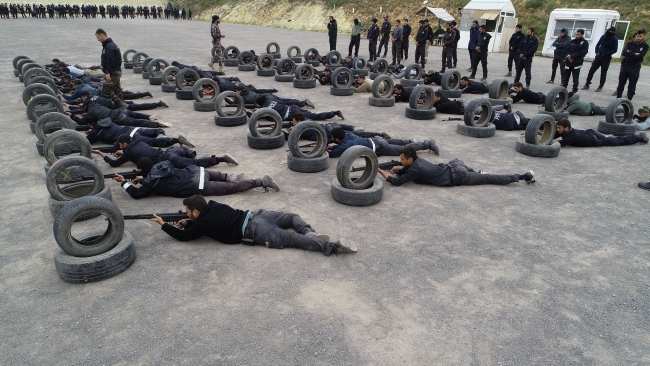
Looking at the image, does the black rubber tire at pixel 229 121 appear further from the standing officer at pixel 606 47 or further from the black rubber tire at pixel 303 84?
the standing officer at pixel 606 47

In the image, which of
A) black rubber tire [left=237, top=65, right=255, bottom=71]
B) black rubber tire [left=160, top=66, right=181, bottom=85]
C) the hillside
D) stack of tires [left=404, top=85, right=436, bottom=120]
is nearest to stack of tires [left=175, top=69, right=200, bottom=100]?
black rubber tire [left=160, top=66, right=181, bottom=85]

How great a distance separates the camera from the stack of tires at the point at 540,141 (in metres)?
9.05

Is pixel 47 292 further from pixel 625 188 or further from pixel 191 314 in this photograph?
pixel 625 188

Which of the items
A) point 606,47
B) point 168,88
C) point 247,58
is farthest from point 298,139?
point 247,58

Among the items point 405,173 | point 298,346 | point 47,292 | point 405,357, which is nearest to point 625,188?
point 405,173

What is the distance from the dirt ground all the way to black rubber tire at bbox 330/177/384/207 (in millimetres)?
163

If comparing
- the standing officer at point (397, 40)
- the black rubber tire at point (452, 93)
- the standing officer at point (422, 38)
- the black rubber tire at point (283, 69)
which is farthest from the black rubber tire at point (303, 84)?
the standing officer at point (397, 40)

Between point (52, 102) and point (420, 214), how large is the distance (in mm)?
9258

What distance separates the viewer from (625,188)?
7664 millimetres

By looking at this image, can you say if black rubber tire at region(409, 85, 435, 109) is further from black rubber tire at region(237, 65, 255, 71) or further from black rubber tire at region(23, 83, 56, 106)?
black rubber tire at region(237, 65, 255, 71)

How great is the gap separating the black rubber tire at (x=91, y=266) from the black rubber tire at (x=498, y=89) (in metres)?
12.3

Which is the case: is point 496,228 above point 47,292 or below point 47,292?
above

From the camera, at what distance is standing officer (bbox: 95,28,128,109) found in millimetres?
11422

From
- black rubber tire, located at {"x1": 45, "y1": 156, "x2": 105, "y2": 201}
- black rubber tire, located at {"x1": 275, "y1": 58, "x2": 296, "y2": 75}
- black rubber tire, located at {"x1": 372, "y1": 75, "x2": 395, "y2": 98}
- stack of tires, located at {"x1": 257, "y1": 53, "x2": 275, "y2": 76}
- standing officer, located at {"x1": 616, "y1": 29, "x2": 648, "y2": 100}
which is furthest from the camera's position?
stack of tires, located at {"x1": 257, "y1": 53, "x2": 275, "y2": 76}
